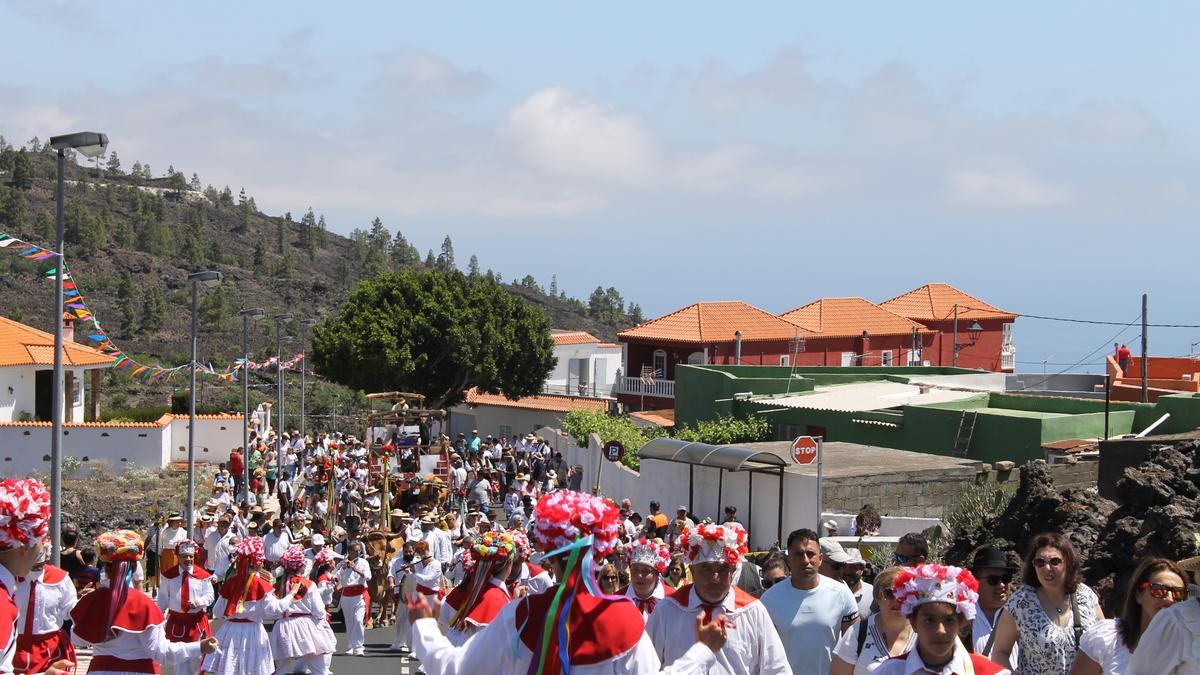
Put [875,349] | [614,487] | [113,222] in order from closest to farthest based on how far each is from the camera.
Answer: [614,487] → [875,349] → [113,222]

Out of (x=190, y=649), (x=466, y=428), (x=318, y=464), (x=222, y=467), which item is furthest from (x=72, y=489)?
(x=190, y=649)

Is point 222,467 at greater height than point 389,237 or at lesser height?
lesser

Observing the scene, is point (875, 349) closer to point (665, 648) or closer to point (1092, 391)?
point (1092, 391)

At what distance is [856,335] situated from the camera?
177 ft

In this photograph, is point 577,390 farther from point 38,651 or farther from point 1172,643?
point 1172,643

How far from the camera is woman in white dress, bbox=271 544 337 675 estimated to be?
1218 centimetres

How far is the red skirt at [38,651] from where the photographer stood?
879cm

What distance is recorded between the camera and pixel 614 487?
29875 millimetres

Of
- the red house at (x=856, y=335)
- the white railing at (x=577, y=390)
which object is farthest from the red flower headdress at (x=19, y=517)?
the white railing at (x=577, y=390)

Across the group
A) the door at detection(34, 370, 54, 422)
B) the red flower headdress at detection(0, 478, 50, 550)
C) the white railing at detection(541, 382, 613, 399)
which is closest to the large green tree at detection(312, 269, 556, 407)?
the white railing at detection(541, 382, 613, 399)

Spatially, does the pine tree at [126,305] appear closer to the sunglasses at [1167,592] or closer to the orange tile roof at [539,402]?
the orange tile roof at [539,402]

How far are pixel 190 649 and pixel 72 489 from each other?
29.2 meters

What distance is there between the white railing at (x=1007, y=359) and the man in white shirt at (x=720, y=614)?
53.4 m

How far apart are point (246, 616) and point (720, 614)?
19.8 feet
